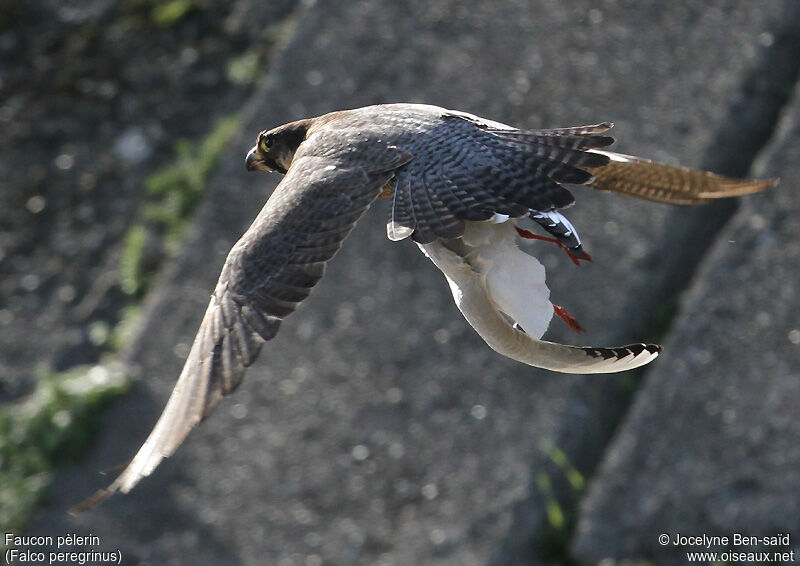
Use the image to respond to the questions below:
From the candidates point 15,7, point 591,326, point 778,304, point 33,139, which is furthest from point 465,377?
point 15,7

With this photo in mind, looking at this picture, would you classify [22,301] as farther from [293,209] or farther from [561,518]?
[293,209]

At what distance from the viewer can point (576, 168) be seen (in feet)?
14.5

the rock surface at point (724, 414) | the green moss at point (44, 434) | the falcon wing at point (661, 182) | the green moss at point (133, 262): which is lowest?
the green moss at point (44, 434)

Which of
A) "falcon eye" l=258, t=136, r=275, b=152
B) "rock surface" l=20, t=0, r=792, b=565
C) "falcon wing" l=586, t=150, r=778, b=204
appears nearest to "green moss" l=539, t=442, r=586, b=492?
"rock surface" l=20, t=0, r=792, b=565

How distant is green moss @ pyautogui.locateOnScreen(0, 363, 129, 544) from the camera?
8.11m

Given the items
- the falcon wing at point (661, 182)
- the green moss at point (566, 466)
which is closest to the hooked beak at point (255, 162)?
the falcon wing at point (661, 182)

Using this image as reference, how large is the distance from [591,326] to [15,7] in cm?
556

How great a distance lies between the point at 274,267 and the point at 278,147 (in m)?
1.39

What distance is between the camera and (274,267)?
4379 mm

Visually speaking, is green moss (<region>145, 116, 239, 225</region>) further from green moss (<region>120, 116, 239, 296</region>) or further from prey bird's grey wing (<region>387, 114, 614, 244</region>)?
prey bird's grey wing (<region>387, 114, 614, 244</region>)

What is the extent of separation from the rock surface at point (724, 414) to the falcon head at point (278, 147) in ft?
8.22

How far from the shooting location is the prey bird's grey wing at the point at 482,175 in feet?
14.1

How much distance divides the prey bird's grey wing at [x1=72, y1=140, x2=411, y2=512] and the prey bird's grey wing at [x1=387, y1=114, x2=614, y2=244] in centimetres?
13

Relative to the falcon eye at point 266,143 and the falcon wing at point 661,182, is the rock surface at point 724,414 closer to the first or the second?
the falcon wing at point 661,182
